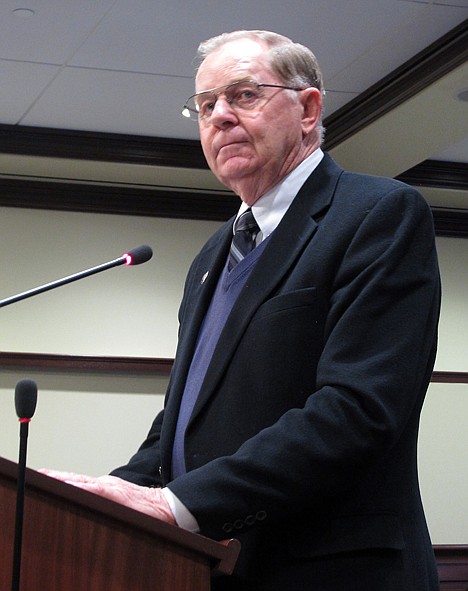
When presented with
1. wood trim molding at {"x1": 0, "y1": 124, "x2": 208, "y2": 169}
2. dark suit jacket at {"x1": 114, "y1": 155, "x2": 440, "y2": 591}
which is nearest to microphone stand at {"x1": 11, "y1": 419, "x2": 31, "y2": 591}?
dark suit jacket at {"x1": 114, "y1": 155, "x2": 440, "y2": 591}

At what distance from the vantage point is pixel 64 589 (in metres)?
1.44

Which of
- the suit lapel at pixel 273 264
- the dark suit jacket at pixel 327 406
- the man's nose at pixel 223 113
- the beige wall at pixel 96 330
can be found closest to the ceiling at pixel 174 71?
the beige wall at pixel 96 330

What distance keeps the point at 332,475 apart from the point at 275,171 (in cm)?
67

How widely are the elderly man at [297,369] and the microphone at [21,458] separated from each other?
0.18 meters

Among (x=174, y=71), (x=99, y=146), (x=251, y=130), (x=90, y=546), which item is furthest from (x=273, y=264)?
(x=99, y=146)

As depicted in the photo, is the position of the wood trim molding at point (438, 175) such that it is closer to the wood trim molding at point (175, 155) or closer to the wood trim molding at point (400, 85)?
the wood trim molding at point (175, 155)

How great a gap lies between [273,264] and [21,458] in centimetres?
68

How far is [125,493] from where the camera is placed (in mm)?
1610

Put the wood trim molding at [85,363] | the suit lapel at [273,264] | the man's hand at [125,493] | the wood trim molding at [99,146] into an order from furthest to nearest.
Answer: the wood trim molding at [85,363] < the wood trim molding at [99,146] < the suit lapel at [273,264] < the man's hand at [125,493]

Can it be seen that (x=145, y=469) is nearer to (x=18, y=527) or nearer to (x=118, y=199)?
(x=18, y=527)

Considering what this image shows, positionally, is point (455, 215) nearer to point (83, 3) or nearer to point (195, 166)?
point (195, 166)

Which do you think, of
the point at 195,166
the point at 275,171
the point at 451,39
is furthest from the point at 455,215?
the point at 275,171

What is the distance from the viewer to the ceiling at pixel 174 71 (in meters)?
4.68

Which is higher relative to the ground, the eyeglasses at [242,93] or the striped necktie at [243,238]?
the eyeglasses at [242,93]
